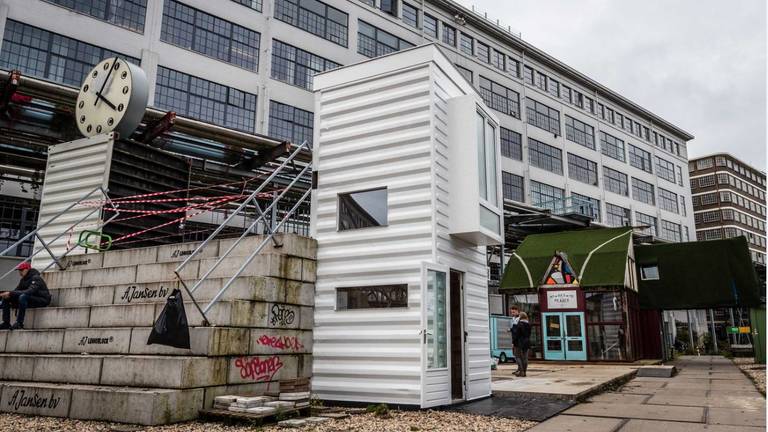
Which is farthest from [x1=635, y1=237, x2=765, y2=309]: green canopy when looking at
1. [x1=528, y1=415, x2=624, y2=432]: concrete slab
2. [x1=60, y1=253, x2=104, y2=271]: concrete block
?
[x1=60, y1=253, x2=104, y2=271]: concrete block

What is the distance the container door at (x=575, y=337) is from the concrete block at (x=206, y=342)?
18706 mm

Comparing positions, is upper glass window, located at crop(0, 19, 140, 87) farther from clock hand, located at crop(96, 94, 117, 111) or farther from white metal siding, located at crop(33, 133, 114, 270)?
white metal siding, located at crop(33, 133, 114, 270)

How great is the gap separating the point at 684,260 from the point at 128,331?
25918mm

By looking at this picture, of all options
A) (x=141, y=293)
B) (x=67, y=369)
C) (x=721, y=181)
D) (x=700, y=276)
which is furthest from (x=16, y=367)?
(x=721, y=181)

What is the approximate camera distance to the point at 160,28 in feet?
87.0

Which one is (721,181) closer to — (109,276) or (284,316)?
(284,316)

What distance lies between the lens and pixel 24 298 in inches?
414

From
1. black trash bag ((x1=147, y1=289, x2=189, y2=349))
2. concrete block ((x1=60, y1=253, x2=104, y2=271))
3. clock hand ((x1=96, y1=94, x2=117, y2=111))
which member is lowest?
black trash bag ((x1=147, y1=289, x2=189, y2=349))

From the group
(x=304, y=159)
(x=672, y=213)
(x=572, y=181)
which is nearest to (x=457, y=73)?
(x=304, y=159)

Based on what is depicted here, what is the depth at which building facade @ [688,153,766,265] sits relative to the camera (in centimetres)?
9000

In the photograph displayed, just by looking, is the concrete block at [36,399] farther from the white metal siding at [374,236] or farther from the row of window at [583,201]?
the row of window at [583,201]

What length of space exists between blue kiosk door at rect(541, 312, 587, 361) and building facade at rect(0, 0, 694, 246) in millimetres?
11838

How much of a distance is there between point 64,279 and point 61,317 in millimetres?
1576

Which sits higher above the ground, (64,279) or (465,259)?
(465,259)
